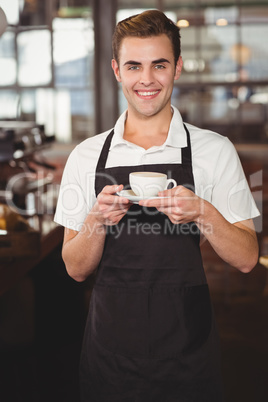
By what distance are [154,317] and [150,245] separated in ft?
0.64

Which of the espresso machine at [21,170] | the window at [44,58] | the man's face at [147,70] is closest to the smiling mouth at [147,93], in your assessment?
the man's face at [147,70]

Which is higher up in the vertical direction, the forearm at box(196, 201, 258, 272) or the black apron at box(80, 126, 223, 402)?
the forearm at box(196, 201, 258, 272)

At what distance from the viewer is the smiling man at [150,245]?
144cm

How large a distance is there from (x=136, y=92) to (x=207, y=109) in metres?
4.19

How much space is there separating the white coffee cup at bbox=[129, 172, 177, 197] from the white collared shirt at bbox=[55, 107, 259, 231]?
16 centimetres

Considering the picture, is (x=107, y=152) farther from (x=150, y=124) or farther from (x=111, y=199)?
(x=111, y=199)

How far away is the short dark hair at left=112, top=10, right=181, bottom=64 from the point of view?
4.66 ft

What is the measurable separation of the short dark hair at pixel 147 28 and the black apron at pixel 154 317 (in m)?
0.31

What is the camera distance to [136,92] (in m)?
1.44

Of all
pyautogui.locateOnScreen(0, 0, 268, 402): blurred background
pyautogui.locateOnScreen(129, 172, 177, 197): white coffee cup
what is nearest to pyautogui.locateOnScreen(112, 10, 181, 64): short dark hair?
pyautogui.locateOnScreen(129, 172, 177, 197): white coffee cup

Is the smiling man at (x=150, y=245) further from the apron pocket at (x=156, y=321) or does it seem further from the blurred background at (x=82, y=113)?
the blurred background at (x=82, y=113)

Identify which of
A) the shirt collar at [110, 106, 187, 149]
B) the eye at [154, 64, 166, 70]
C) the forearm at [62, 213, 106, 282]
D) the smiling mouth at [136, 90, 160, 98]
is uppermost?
the eye at [154, 64, 166, 70]

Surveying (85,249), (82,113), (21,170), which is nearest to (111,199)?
(85,249)

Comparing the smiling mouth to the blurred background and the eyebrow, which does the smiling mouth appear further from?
the blurred background
